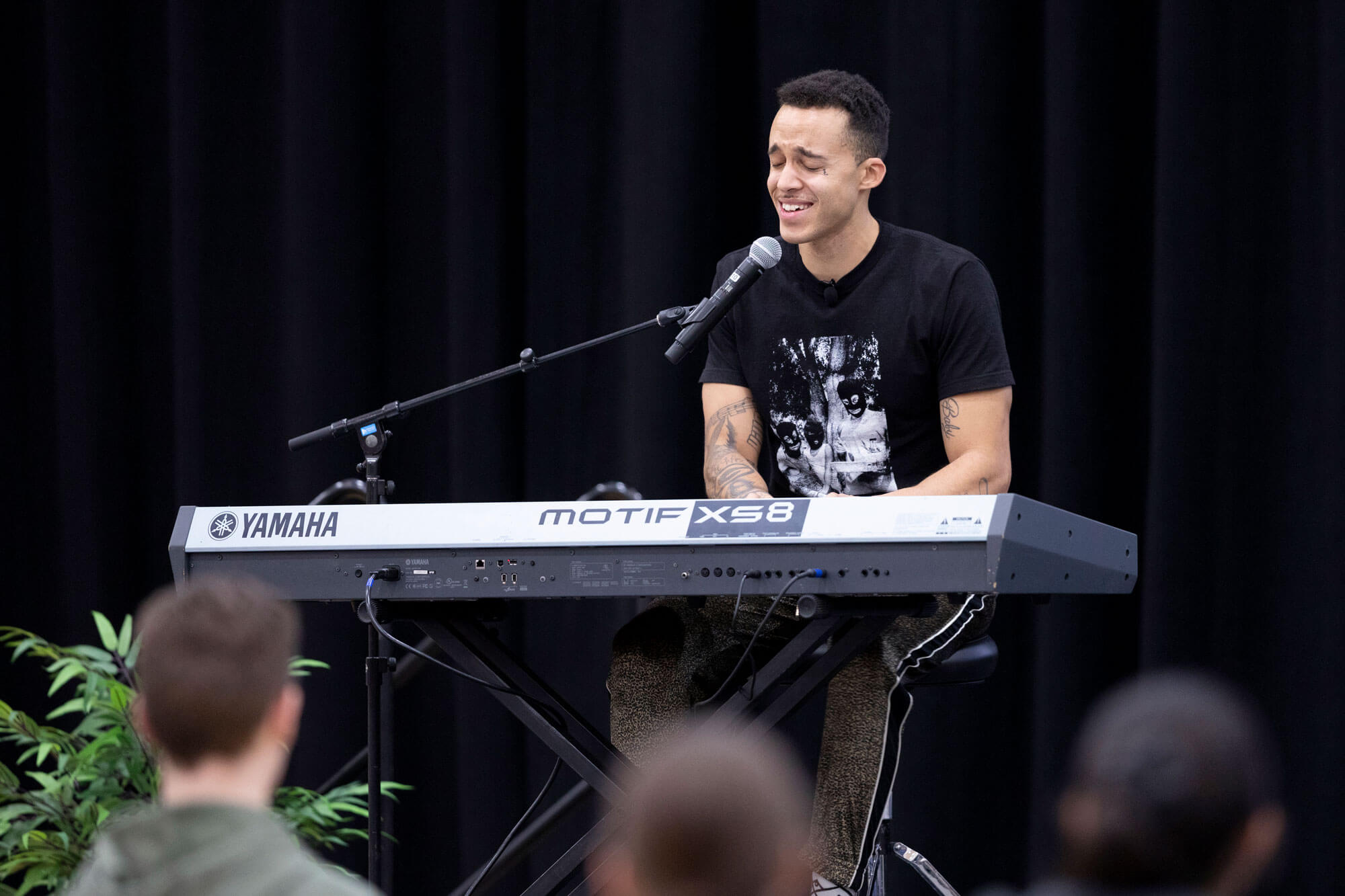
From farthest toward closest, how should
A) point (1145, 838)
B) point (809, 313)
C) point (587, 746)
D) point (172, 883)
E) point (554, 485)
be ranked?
point (554, 485), point (809, 313), point (587, 746), point (172, 883), point (1145, 838)

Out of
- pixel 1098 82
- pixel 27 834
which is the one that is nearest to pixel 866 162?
pixel 1098 82

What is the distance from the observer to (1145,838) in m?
0.73

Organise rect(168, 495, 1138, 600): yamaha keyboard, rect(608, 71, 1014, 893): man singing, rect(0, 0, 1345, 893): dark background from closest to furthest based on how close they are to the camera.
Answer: rect(168, 495, 1138, 600): yamaha keyboard, rect(608, 71, 1014, 893): man singing, rect(0, 0, 1345, 893): dark background

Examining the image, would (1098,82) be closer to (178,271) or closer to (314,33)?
(314,33)

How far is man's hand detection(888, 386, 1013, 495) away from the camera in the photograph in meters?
2.24

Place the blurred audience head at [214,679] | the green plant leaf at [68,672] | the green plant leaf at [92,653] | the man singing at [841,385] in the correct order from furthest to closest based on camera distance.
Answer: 1. the green plant leaf at [92,653]
2. the green plant leaf at [68,672]
3. the man singing at [841,385]
4. the blurred audience head at [214,679]

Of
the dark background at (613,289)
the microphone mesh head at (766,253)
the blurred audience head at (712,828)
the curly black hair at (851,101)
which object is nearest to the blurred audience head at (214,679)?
the blurred audience head at (712,828)

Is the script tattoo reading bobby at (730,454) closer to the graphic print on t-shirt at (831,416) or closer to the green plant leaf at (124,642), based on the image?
the graphic print on t-shirt at (831,416)

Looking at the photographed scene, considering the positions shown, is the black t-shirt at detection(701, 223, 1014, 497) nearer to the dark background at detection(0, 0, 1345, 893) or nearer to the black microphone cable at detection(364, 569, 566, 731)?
the dark background at detection(0, 0, 1345, 893)

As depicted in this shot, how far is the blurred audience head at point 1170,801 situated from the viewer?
2.41ft

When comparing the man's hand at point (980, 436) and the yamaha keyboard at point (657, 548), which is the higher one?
the man's hand at point (980, 436)

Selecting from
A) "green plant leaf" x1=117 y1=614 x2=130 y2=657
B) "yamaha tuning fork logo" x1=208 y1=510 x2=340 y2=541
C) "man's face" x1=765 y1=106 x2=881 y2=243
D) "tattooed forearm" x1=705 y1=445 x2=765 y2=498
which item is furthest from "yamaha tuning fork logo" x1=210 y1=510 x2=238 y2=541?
"man's face" x1=765 y1=106 x2=881 y2=243

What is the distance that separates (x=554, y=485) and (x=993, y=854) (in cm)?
129

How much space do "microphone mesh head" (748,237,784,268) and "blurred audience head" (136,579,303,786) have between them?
1.15 m
